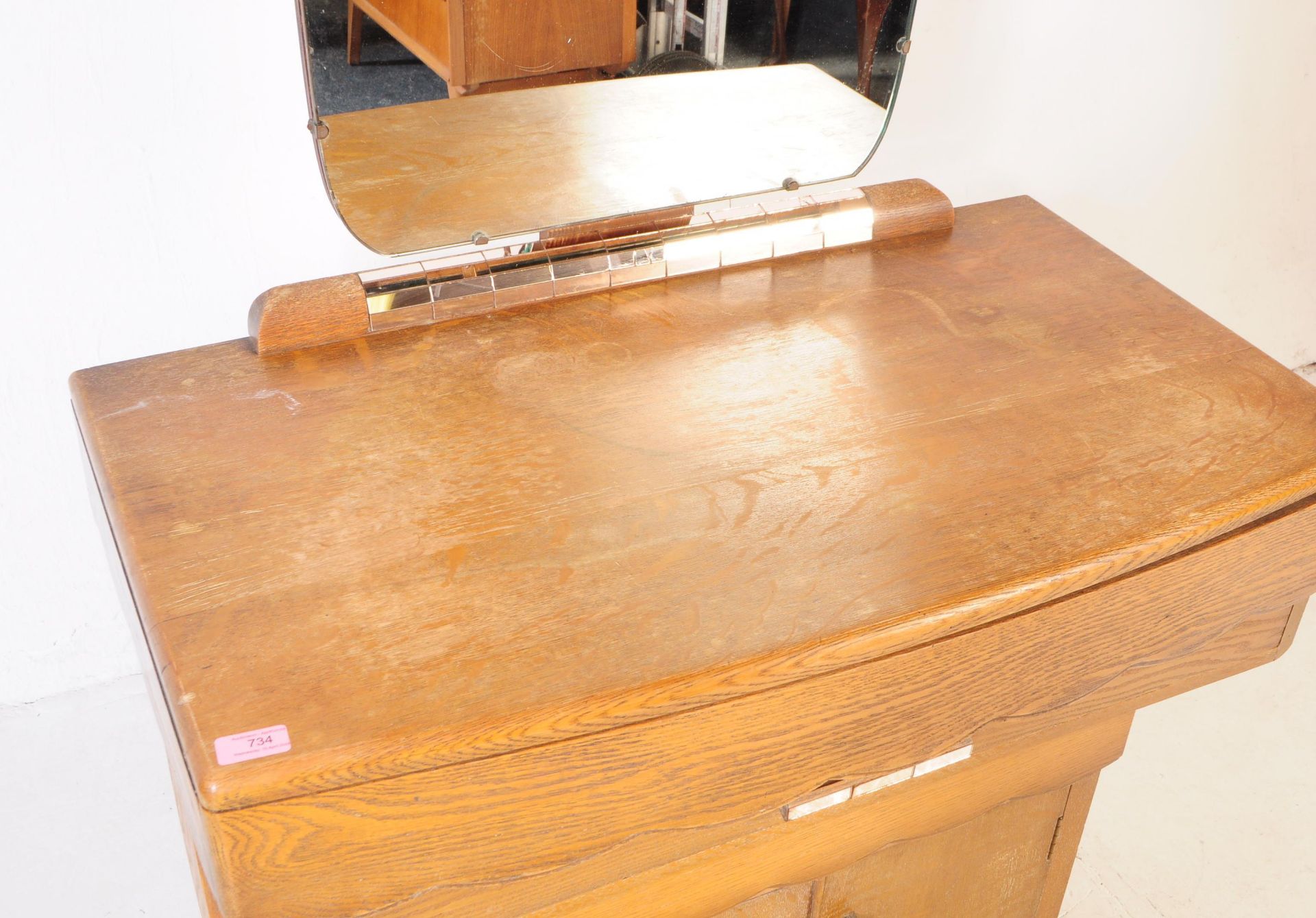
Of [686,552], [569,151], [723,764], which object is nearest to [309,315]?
[569,151]

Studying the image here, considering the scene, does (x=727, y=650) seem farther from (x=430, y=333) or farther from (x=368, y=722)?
(x=430, y=333)

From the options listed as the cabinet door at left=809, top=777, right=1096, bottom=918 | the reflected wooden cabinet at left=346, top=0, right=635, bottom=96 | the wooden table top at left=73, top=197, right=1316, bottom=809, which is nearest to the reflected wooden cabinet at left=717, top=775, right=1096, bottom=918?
the cabinet door at left=809, top=777, right=1096, bottom=918

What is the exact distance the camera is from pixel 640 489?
3.16ft

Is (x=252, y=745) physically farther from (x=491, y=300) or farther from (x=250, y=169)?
(x=250, y=169)

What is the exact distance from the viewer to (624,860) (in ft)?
2.94

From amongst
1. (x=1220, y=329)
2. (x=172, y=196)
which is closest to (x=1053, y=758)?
(x=1220, y=329)

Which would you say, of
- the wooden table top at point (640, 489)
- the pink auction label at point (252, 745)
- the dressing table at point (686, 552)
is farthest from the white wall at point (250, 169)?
the pink auction label at point (252, 745)

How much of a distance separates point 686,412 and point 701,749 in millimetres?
321

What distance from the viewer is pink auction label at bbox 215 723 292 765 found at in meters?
0.73

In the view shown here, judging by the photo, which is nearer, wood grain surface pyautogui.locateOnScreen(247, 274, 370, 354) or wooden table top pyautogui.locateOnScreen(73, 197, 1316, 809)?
wooden table top pyautogui.locateOnScreen(73, 197, 1316, 809)

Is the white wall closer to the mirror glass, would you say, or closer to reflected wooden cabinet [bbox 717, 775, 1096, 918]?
the mirror glass

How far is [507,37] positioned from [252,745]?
0.70 meters

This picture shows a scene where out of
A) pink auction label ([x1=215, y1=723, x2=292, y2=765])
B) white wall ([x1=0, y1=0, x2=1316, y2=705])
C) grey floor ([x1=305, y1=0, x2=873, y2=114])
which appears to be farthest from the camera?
white wall ([x1=0, y1=0, x2=1316, y2=705])

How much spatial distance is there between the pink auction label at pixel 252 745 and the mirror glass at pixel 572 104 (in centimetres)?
57
